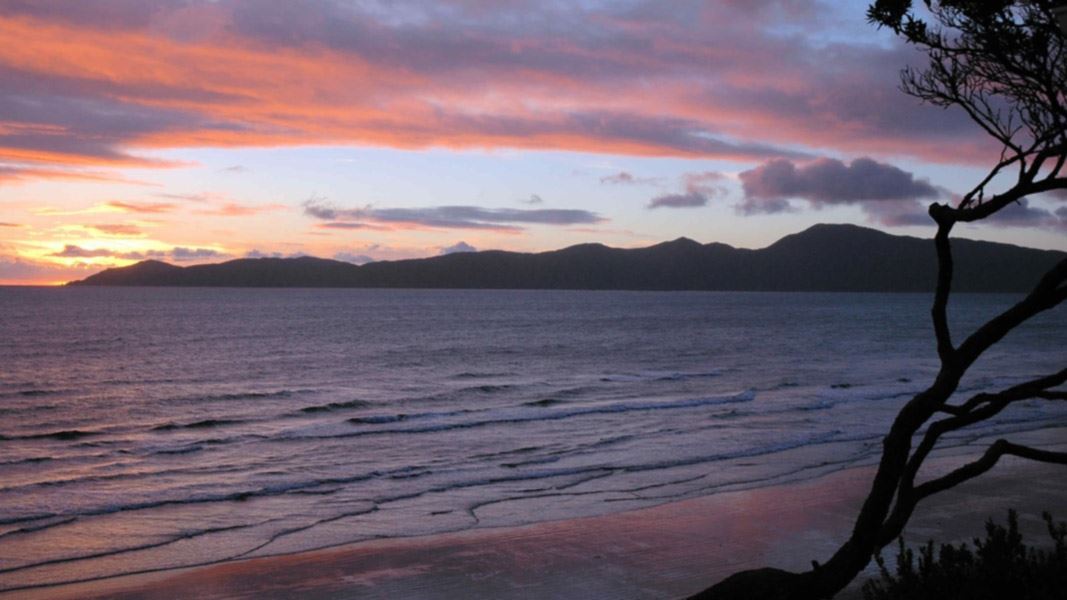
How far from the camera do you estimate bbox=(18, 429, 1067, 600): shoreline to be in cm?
973

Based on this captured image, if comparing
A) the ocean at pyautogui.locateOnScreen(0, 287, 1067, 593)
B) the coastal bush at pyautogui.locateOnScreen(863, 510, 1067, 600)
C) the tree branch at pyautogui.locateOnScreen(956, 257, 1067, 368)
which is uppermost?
the tree branch at pyautogui.locateOnScreen(956, 257, 1067, 368)

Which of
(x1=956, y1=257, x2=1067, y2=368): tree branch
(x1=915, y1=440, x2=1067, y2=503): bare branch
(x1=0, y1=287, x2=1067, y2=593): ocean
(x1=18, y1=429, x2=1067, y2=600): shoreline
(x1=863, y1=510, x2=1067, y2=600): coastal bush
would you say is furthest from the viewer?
(x1=0, y1=287, x2=1067, y2=593): ocean

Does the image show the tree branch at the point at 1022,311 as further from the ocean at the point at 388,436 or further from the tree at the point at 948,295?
the ocean at the point at 388,436

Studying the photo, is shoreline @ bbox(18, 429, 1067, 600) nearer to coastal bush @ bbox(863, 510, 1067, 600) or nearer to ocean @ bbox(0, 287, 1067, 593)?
ocean @ bbox(0, 287, 1067, 593)

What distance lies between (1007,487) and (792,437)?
678 cm

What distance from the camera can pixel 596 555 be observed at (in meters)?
10.8

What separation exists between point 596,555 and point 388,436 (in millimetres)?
12002

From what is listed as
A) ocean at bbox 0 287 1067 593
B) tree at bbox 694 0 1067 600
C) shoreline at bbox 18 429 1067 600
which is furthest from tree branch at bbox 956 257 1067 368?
ocean at bbox 0 287 1067 593

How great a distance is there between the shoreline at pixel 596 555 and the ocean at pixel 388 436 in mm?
612

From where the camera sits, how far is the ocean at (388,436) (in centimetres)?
1307

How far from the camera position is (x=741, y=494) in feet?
47.6

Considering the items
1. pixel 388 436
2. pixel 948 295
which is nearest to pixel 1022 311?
pixel 948 295

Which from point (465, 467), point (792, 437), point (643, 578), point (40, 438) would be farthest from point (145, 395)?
point (643, 578)

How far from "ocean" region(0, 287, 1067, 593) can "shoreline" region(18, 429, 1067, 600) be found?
0.61 m
